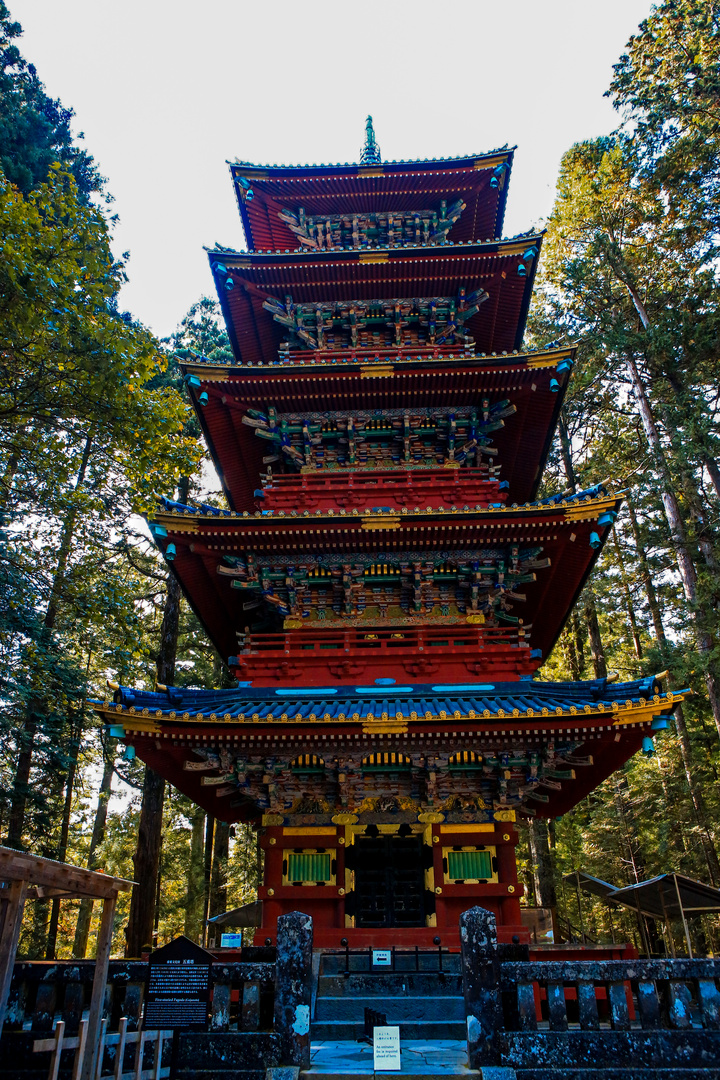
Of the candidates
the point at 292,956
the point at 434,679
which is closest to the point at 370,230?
the point at 434,679

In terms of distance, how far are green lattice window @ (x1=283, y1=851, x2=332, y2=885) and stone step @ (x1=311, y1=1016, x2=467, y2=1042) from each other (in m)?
Result: 2.84

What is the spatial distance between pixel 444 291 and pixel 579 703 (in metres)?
10.7

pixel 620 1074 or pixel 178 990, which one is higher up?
pixel 178 990

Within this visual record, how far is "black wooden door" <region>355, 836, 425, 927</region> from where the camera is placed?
11891 millimetres

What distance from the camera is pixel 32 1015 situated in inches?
280

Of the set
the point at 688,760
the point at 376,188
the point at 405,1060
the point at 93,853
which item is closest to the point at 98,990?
the point at 405,1060

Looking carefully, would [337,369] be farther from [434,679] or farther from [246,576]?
[434,679]

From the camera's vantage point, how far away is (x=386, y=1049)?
6.61 meters

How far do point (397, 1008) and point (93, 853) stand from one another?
24.9 meters

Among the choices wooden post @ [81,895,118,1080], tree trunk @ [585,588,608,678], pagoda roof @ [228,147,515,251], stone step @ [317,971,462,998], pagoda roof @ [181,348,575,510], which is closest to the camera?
wooden post @ [81,895,118,1080]

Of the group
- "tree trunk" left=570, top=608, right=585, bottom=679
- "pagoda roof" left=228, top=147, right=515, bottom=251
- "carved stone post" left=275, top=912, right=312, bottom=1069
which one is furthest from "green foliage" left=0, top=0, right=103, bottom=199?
"tree trunk" left=570, top=608, right=585, bottom=679

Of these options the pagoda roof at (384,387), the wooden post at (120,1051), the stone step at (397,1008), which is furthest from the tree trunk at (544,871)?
the wooden post at (120,1051)

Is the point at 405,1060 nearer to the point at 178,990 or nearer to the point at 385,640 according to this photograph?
the point at 178,990

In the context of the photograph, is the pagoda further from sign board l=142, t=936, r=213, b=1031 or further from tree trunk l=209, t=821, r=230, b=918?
tree trunk l=209, t=821, r=230, b=918
